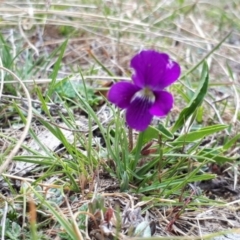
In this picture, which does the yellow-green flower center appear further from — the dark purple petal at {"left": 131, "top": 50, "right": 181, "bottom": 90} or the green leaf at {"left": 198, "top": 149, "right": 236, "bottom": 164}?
the green leaf at {"left": 198, "top": 149, "right": 236, "bottom": 164}

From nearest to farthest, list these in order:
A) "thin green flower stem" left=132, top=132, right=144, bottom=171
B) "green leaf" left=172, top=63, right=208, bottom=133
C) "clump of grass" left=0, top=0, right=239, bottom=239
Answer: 1. "clump of grass" left=0, top=0, right=239, bottom=239
2. "thin green flower stem" left=132, top=132, right=144, bottom=171
3. "green leaf" left=172, top=63, right=208, bottom=133

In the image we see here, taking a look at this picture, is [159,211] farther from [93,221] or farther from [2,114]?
[2,114]

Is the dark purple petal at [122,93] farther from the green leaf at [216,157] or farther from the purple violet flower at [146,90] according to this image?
the green leaf at [216,157]

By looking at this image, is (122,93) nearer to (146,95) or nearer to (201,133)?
(146,95)

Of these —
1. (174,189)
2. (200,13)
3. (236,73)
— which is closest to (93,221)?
(174,189)

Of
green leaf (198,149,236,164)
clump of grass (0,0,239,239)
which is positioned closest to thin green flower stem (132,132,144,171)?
clump of grass (0,0,239,239)

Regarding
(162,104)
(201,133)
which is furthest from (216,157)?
(162,104)

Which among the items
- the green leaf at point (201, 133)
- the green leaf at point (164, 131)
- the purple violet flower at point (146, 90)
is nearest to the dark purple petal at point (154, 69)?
the purple violet flower at point (146, 90)
